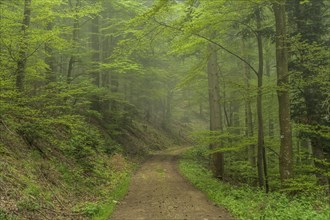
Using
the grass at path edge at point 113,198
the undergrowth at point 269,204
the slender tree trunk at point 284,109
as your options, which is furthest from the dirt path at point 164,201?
the slender tree trunk at point 284,109

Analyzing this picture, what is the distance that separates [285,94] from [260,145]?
108 inches

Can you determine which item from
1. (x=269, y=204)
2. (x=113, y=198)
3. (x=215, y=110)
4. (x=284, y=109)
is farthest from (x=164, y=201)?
(x=215, y=110)

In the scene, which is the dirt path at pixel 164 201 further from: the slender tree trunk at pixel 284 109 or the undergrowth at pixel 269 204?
the slender tree trunk at pixel 284 109

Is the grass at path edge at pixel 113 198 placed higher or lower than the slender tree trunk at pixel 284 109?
lower

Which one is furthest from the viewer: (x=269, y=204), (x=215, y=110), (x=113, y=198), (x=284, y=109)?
(x=215, y=110)

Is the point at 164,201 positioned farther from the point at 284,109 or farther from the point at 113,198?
the point at 284,109

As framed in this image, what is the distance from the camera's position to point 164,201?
1089cm

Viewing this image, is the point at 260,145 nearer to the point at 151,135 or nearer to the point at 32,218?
the point at 32,218

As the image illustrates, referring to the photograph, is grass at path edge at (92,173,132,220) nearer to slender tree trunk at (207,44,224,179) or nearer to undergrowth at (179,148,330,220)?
undergrowth at (179,148,330,220)

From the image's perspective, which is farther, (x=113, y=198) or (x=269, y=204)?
(x=113, y=198)

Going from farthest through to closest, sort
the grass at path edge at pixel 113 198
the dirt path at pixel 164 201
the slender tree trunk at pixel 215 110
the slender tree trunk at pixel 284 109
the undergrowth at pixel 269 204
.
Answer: the slender tree trunk at pixel 215 110 < the slender tree trunk at pixel 284 109 < the dirt path at pixel 164 201 < the grass at path edge at pixel 113 198 < the undergrowth at pixel 269 204

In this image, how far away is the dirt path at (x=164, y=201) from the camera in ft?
29.5

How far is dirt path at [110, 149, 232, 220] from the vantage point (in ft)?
29.5

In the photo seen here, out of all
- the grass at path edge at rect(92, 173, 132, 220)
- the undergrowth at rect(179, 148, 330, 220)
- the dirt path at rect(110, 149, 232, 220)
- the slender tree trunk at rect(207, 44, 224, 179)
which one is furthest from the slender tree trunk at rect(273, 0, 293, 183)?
the grass at path edge at rect(92, 173, 132, 220)
